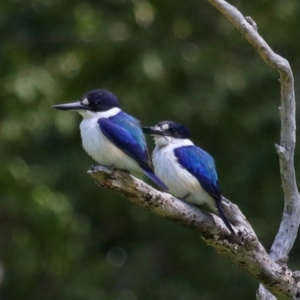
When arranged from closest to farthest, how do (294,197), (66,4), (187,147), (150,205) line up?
(150,205) < (294,197) < (187,147) < (66,4)

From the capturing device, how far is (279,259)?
656 cm

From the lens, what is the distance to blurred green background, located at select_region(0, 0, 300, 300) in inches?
515

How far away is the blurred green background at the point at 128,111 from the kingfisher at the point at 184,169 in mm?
5417

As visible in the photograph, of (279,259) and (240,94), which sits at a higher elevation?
(279,259)

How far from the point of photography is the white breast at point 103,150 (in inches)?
258

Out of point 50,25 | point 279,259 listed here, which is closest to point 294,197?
point 279,259

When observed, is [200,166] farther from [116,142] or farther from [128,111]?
[128,111]

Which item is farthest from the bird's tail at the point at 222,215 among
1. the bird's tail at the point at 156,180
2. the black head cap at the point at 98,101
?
the black head cap at the point at 98,101

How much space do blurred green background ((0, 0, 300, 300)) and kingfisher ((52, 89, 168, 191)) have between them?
5.82m

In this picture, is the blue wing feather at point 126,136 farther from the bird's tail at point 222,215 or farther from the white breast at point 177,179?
the bird's tail at point 222,215

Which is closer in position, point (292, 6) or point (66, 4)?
point (292, 6)

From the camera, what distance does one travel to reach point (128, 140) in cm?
668

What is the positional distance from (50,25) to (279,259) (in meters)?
7.78

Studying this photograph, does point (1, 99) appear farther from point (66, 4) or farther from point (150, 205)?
point (150, 205)
